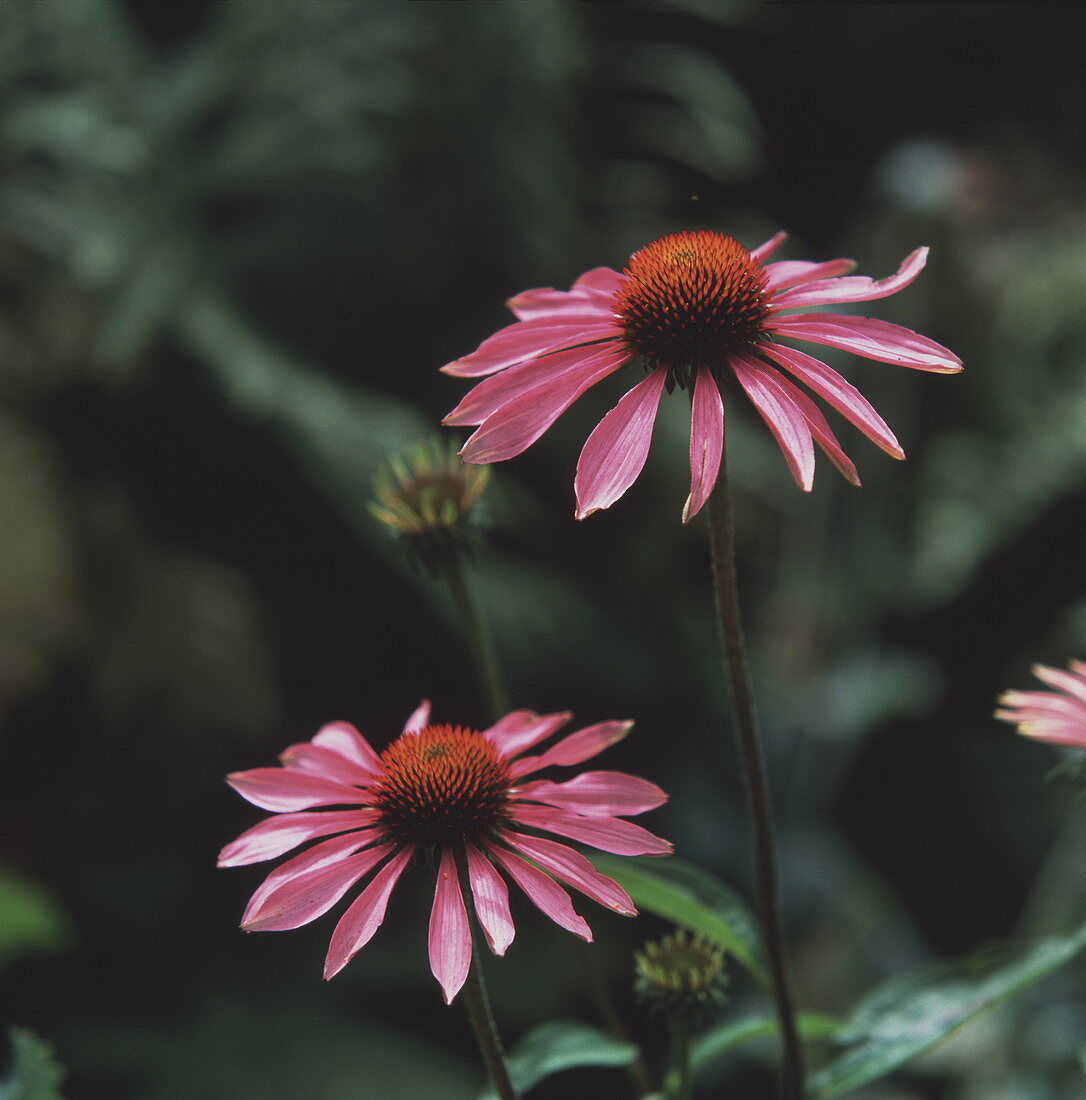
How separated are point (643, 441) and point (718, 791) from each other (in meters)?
1.09

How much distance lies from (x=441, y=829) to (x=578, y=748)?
0.06m

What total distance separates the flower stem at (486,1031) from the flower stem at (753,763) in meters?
0.12

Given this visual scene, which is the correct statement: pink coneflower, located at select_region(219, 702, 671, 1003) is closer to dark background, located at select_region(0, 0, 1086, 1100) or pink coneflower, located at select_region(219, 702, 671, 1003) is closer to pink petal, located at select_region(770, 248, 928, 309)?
pink petal, located at select_region(770, 248, 928, 309)

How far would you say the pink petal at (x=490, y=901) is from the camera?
0.32 metres

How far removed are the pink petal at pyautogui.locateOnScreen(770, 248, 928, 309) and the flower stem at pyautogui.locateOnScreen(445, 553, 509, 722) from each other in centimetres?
20

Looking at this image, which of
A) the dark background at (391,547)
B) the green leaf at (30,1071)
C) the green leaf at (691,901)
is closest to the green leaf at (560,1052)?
the green leaf at (691,901)

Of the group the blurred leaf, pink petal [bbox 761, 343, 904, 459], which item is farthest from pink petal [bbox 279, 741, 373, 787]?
the blurred leaf

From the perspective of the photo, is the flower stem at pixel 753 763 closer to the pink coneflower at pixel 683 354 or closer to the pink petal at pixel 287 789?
the pink coneflower at pixel 683 354

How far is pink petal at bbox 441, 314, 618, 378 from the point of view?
0.39 metres

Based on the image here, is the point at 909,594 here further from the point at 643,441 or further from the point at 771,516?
the point at 643,441

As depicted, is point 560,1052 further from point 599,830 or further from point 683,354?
point 683,354

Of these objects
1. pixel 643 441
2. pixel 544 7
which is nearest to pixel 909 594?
pixel 544 7

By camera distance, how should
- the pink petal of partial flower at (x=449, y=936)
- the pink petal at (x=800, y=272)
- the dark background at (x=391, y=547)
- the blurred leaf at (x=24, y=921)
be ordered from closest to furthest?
the pink petal of partial flower at (x=449, y=936) < the pink petal at (x=800, y=272) < the blurred leaf at (x=24, y=921) < the dark background at (x=391, y=547)

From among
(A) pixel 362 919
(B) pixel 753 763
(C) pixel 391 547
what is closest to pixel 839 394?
(B) pixel 753 763
